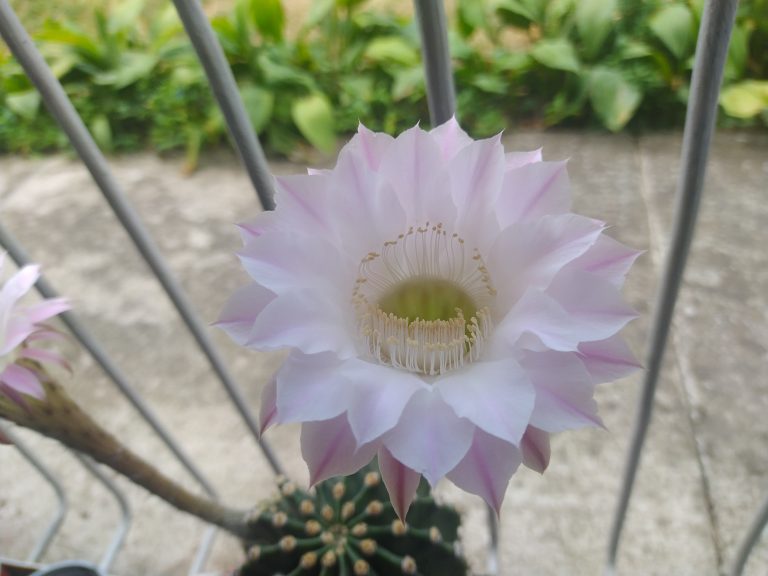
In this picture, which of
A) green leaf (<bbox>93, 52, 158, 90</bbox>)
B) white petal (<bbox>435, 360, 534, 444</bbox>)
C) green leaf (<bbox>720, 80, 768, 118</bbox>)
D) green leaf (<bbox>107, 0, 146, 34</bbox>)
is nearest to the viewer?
white petal (<bbox>435, 360, 534, 444</bbox>)

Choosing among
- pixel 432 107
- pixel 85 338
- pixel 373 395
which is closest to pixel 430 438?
pixel 373 395

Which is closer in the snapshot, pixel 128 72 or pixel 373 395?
pixel 373 395

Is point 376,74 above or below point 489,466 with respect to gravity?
below

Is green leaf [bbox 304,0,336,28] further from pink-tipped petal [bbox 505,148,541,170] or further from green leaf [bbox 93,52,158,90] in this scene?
pink-tipped petal [bbox 505,148,541,170]

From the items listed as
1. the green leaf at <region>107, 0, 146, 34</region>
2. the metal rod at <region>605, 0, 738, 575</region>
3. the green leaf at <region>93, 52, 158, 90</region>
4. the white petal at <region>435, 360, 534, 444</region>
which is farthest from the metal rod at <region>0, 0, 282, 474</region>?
the green leaf at <region>107, 0, 146, 34</region>

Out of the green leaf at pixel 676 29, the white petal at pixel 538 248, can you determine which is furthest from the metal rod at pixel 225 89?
the green leaf at pixel 676 29

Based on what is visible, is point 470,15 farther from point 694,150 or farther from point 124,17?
point 694,150
